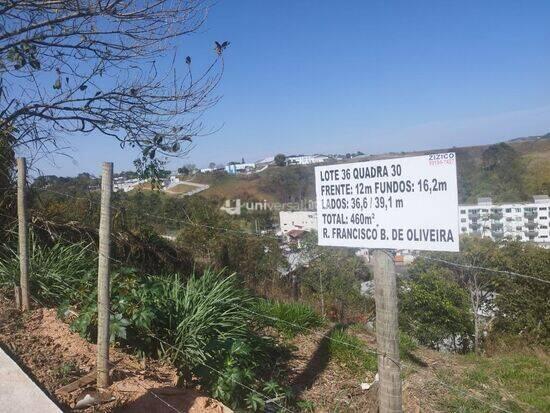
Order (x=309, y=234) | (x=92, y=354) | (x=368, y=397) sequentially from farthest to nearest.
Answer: (x=309, y=234)
(x=368, y=397)
(x=92, y=354)

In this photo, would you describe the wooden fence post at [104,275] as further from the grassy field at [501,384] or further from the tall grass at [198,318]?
the grassy field at [501,384]

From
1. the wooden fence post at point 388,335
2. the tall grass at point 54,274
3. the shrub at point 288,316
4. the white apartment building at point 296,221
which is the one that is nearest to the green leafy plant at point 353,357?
the shrub at point 288,316

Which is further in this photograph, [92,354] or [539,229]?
[539,229]

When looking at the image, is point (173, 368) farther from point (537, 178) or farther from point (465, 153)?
point (537, 178)

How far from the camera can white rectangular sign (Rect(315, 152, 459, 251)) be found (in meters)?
2.78

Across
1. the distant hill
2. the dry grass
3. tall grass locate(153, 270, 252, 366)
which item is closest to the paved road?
tall grass locate(153, 270, 252, 366)

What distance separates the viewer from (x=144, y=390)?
12.7ft

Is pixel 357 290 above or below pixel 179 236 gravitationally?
below

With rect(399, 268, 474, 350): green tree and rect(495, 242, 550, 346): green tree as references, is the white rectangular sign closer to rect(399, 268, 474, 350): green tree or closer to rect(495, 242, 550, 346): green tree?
rect(495, 242, 550, 346): green tree

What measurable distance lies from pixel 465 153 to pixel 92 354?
10.4ft

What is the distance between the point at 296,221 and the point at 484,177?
2.61 m

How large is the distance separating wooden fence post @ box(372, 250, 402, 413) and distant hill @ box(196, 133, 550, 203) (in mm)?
626

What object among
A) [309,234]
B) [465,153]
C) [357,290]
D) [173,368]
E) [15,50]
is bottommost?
[357,290]

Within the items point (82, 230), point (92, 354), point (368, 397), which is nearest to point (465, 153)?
point (368, 397)
